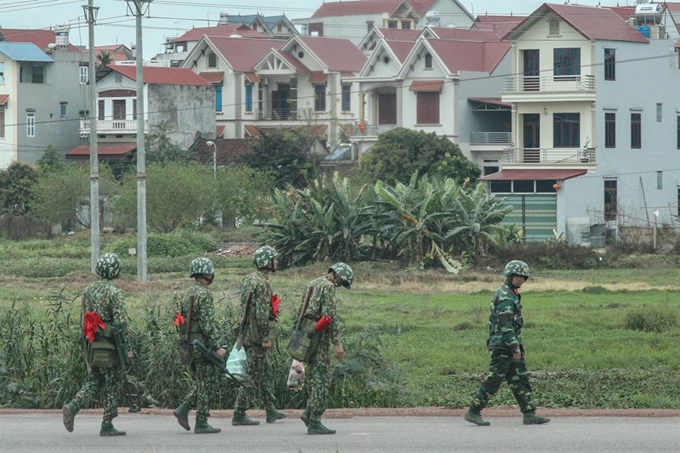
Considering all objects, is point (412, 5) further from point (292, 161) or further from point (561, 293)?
point (561, 293)

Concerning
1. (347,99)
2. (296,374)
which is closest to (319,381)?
(296,374)

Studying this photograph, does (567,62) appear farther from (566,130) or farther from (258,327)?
(258,327)

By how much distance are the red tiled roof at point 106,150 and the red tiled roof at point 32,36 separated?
24.0 m

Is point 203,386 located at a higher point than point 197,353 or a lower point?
lower

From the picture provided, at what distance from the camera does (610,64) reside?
175ft

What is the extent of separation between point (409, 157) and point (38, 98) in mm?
27989

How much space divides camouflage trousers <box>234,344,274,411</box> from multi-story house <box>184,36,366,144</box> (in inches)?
2664

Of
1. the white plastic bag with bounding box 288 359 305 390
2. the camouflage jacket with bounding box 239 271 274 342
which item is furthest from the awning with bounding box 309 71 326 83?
the white plastic bag with bounding box 288 359 305 390

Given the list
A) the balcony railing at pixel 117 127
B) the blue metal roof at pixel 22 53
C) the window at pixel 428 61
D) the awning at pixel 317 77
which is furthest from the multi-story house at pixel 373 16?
the window at pixel 428 61

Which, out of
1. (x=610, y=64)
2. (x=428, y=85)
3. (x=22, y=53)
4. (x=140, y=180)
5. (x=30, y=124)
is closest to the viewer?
(x=140, y=180)

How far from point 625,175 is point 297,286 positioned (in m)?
24.7

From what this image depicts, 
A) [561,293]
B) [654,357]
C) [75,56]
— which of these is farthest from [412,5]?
[654,357]

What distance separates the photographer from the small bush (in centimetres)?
2255

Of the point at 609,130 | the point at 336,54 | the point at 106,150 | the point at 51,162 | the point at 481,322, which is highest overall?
the point at 336,54
